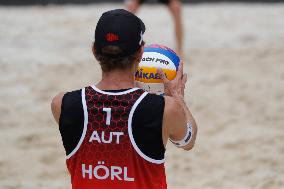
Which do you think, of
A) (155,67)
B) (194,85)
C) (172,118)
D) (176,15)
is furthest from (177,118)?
(176,15)

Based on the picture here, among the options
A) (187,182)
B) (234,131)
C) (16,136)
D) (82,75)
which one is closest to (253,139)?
(234,131)

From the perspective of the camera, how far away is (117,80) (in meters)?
2.36

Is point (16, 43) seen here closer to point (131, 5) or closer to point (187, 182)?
point (131, 5)

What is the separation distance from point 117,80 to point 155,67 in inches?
27.6

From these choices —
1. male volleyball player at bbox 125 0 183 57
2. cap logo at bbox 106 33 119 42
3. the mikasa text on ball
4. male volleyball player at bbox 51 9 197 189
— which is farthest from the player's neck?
male volleyball player at bbox 125 0 183 57

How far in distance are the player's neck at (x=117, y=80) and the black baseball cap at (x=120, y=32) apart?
0.24 ft

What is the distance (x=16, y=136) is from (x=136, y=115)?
146 inches

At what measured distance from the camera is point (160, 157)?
93.7 inches

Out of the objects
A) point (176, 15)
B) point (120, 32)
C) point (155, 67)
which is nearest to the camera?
point (120, 32)

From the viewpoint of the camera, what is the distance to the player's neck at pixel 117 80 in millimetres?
2355

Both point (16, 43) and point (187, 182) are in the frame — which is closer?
point (187, 182)

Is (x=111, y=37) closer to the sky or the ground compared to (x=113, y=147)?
closer to the sky

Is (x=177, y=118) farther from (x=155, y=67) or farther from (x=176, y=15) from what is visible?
(x=176, y=15)

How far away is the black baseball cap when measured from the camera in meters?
2.32
